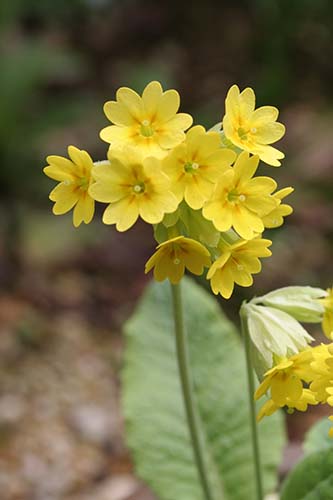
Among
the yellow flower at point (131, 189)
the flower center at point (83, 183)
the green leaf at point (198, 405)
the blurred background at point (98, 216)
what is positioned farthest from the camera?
the blurred background at point (98, 216)

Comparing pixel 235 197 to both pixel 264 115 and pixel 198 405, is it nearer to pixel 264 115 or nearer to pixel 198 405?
pixel 264 115

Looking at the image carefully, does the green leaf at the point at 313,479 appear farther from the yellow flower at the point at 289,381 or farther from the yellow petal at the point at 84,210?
the yellow petal at the point at 84,210

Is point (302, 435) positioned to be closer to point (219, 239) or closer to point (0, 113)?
point (219, 239)

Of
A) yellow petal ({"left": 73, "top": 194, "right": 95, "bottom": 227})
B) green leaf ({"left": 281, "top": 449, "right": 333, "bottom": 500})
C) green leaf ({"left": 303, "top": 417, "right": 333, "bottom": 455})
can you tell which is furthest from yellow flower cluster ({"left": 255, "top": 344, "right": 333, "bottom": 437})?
green leaf ({"left": 303, "top": 417, "right": 333, "bottom": 455})

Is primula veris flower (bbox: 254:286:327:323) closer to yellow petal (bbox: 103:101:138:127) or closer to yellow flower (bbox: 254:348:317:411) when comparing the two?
yellow flower (bbox: 254:348:317:411)

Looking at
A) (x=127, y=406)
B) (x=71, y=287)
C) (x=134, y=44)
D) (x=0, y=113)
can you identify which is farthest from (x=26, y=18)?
(x=127, y=406)

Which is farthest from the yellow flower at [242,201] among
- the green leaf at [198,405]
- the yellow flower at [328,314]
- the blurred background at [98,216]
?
the blurred background at [98,216]
